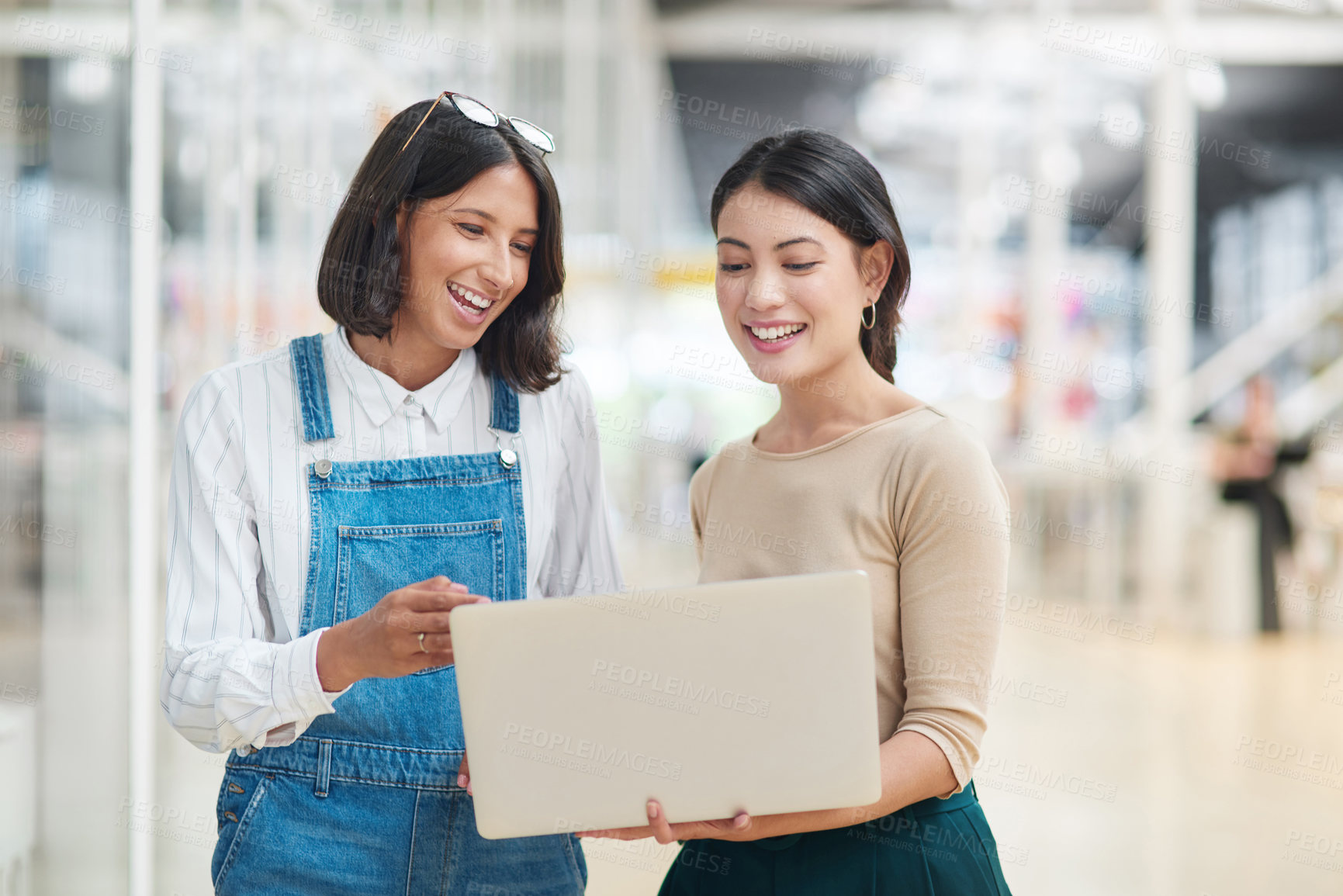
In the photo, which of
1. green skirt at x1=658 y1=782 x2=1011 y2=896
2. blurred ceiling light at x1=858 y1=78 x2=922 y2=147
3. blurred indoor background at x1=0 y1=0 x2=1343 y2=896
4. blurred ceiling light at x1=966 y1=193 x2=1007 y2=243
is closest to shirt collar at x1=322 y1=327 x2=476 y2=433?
green skirt at x1=658 y1=782 x2=1011 y2=896

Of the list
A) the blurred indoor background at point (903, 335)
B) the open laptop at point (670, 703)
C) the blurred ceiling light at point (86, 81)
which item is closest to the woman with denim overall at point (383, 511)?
the open laptop at point (670, 703)

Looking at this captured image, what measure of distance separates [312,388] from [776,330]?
1.74ft

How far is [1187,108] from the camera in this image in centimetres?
805

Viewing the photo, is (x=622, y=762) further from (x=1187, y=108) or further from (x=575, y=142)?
(x=1187, y=108)

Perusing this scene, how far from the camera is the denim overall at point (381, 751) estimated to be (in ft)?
4.01

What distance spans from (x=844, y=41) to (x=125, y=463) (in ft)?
37.8

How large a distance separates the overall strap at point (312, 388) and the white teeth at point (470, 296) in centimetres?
17

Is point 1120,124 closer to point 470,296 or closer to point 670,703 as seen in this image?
point 470,296

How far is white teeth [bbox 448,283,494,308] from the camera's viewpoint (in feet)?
4.35

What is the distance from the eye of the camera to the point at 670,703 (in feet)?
3.42

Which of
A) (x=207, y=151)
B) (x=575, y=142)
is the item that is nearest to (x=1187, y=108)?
(x=575, y=142)

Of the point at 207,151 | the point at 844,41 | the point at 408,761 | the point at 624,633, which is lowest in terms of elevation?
the point at 408,761

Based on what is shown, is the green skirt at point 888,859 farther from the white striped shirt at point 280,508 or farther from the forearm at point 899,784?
the white striped shirt at point 280,508

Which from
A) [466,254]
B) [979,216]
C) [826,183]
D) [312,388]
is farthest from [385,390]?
[979,216]
